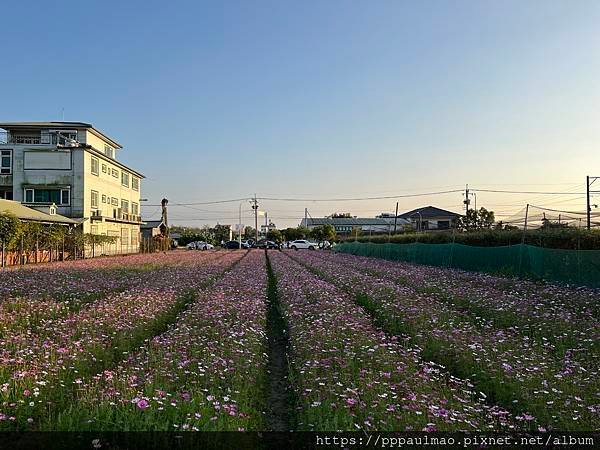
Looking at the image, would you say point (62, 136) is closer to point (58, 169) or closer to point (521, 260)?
point (58, 169)

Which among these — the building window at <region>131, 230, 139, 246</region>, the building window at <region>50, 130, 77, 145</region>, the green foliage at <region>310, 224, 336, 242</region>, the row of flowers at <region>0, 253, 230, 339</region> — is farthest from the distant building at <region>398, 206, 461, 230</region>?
the row of flowers at <region>0, 253, 230, 339</region>

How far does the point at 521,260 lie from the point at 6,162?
45.2m

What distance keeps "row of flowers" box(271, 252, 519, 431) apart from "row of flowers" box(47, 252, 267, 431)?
2.01ft

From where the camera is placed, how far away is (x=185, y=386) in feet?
17.9

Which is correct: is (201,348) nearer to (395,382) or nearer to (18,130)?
(395,382)

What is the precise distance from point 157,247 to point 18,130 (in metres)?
19.6

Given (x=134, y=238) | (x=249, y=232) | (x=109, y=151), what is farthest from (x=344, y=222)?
(x=109, y=151)

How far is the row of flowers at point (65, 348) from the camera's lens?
4961 millimetres

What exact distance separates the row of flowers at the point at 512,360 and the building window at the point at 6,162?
148 feet

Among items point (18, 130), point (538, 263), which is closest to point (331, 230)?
point (18, 130)

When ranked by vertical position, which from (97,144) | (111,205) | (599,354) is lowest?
(599,354)

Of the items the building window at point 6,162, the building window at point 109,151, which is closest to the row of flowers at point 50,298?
the building window at point 6,162

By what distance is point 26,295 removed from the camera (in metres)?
13.4

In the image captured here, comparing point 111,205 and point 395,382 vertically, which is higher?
point 111,205
